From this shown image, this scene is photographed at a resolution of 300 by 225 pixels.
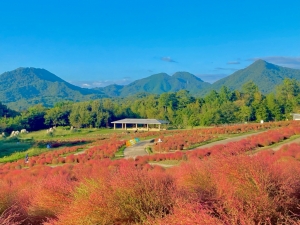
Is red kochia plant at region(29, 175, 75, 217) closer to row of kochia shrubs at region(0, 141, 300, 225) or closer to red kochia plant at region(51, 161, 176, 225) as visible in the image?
row of kochia shrubs at region(0, 141, 300, 225)

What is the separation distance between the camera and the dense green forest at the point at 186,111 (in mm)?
52219

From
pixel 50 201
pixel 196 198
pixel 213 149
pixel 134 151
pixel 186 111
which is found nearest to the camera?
pixel 196 198

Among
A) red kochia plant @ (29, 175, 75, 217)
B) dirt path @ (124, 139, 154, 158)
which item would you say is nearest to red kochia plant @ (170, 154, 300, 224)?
red kochia plant @ (29, 175, 75, 217)

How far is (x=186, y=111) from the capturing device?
61.3 metres

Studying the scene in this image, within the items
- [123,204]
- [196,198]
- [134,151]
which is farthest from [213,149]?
[123,204]

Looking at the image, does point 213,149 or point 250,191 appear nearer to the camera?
point 250,191

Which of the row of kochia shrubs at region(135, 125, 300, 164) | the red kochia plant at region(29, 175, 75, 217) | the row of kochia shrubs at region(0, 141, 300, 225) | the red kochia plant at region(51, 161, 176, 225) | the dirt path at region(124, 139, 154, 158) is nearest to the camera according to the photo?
the row of kochia shrubs at region(0, 141, 300, 225)

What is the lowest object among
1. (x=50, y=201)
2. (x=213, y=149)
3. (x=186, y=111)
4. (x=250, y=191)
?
(x=213, y=149)

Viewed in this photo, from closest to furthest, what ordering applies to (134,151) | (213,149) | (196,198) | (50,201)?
(196,198) < (50,201) < (213,149) < (134,151)

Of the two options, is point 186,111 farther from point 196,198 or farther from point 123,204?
point 123,204

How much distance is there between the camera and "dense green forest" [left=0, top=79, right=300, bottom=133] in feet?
171

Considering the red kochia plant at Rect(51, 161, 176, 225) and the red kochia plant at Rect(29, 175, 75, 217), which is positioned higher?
the red kochia plant at Rect(51, 161, 176, 225)

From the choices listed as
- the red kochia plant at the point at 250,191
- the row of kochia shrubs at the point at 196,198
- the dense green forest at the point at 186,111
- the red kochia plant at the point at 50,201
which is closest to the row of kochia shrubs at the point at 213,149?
the red kochia plant at the point at 50,201

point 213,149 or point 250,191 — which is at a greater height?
point 250,191
